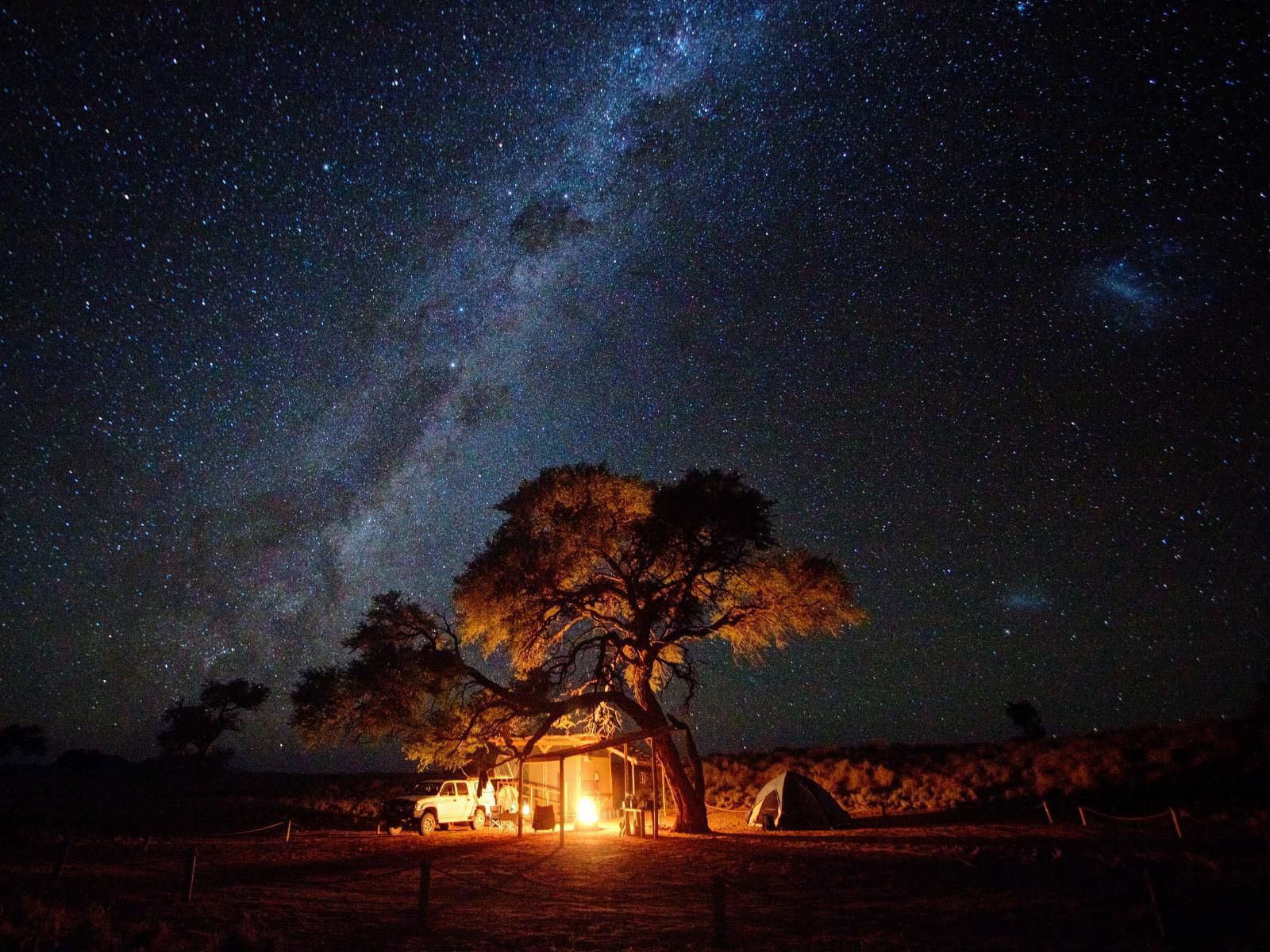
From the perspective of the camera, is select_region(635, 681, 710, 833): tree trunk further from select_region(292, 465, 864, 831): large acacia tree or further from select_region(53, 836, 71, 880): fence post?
select_region(53, 836, 71, 880): fence post

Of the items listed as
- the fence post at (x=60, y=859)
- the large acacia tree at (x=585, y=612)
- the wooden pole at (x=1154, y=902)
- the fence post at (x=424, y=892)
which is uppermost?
the large acacia tree at (x=585, y=612)

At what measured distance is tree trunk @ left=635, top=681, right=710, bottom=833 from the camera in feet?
81.2

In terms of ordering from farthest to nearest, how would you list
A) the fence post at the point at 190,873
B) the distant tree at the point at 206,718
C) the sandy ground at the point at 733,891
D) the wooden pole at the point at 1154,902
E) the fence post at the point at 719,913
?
the distant tree at the point at 206,718, the fence post at the point at 190,873, the sandy ground at the point at 733,891, the fence post at the point at 719,913, the wooden pole at the point at 1154,902

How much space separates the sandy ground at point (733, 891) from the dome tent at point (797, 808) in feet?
9.61

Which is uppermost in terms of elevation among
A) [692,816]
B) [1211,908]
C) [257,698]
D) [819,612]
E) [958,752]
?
[257,698]

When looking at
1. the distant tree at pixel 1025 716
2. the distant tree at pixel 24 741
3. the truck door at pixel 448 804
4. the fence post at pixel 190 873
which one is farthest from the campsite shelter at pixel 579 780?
the distant tree at pixel 24 741

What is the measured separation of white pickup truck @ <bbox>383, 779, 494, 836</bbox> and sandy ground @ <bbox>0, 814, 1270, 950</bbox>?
5875mm

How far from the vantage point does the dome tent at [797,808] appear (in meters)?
25.2

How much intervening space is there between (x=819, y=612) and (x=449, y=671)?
1288 cm

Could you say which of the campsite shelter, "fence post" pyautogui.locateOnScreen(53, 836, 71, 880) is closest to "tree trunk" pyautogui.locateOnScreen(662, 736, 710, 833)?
the campsite shelter

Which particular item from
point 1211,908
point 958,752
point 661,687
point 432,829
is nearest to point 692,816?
point 661,687

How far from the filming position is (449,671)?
993 inches

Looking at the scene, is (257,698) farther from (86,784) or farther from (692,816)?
(692,816)

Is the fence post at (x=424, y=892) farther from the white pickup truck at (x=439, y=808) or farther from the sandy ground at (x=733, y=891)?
the white pickup truck at (x=439, y=808)
